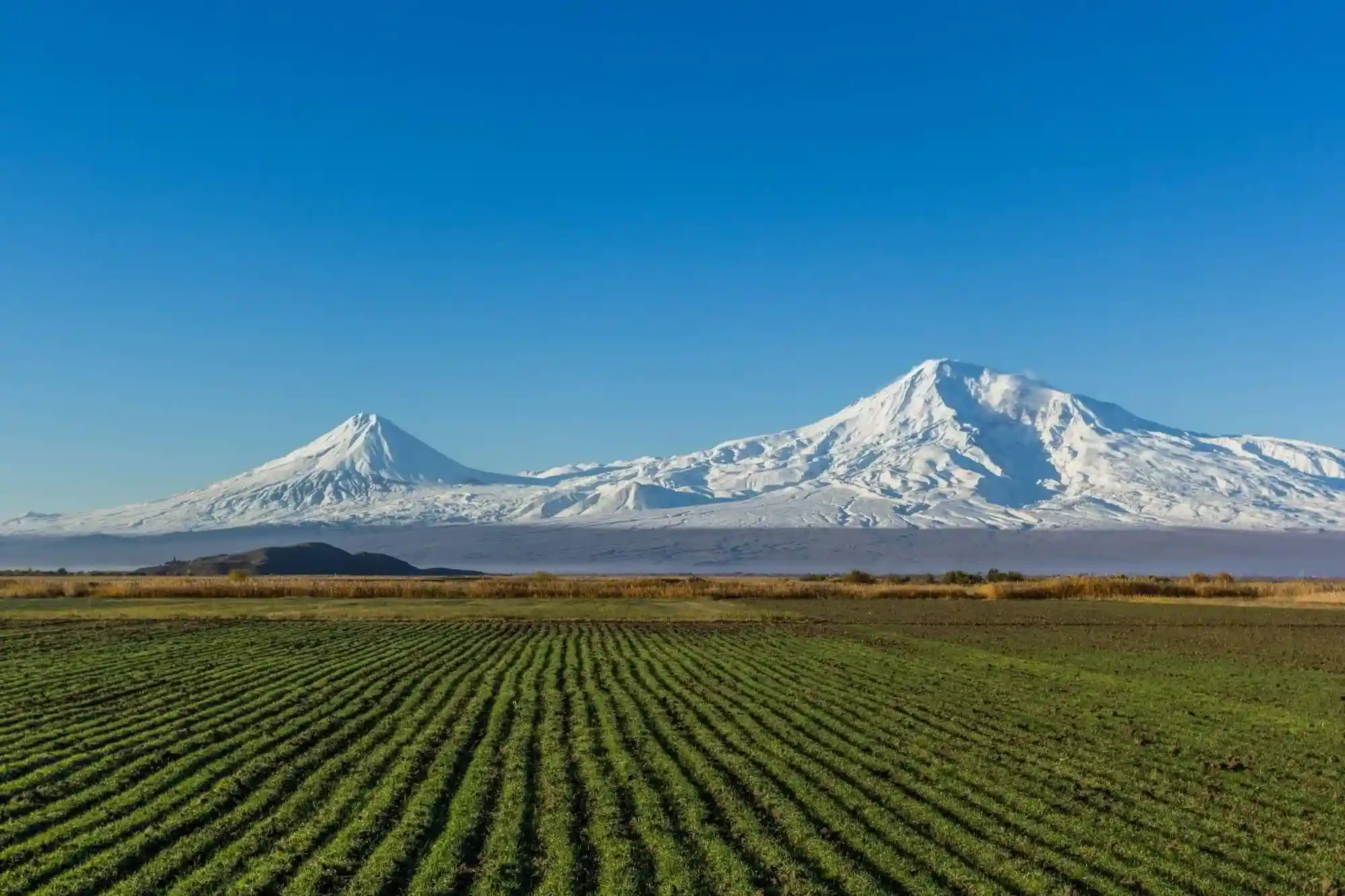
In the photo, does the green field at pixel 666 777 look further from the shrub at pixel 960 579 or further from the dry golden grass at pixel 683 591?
the shrub at pixel 960 579

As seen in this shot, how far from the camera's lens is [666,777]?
13.9 meters

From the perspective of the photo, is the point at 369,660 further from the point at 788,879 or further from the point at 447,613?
the point at 447,613

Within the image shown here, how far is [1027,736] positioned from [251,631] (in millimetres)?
34043

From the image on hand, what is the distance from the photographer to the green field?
1009 cm

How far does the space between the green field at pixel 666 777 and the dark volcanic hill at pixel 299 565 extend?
404ft

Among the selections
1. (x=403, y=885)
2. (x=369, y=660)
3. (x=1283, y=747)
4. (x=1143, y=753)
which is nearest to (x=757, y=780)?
(x=403, y=885)

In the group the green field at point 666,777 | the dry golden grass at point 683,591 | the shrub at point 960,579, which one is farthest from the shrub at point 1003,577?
the green field at point 666,777

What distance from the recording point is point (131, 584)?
7488 centimetres

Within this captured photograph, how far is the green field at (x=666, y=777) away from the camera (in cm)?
1009

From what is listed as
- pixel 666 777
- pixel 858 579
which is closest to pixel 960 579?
Result: pixel 858 579

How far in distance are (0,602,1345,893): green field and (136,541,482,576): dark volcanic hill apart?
404ft

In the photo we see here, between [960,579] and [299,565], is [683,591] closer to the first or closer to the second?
[960,579]

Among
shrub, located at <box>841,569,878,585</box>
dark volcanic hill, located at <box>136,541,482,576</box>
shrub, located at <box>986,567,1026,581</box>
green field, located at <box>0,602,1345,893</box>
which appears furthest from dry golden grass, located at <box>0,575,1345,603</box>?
dark volcanic hill, located at <box>136,541,482,576</box>

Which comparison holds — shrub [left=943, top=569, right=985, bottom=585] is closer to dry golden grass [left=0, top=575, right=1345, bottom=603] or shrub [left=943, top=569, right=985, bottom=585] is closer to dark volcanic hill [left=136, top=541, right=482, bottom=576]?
dry golden grass [left=0, top=575, right=1345, bottom=603]
